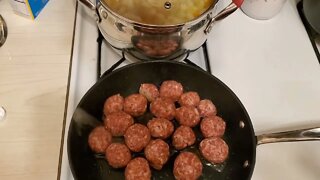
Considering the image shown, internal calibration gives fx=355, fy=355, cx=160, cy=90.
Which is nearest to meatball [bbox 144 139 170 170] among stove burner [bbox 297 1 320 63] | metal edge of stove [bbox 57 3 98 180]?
metal edge of stove [bbox 57 3 98 180]

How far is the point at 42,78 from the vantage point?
754mm

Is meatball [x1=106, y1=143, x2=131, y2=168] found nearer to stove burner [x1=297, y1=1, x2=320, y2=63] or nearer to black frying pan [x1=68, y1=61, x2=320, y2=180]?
black frying pan [x1=68, y1=61, x2=320, y2=180]

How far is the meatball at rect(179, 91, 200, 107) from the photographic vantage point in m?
0.71

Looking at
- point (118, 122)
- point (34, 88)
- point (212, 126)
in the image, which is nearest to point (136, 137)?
point (118, 122)

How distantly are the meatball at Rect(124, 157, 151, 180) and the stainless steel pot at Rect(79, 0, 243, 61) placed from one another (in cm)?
21

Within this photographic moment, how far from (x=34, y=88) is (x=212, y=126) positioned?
1.23ft

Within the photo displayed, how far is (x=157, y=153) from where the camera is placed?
0.64 m

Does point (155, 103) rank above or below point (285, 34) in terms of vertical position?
below

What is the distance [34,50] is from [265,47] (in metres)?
0.53

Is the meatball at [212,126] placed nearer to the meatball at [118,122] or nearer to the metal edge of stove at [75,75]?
the meatball at [118,122]

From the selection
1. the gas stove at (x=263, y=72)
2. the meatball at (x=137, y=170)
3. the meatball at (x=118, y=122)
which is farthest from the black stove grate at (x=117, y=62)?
the meatball at (x=137, y=170)

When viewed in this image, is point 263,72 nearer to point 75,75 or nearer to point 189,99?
point 189,99

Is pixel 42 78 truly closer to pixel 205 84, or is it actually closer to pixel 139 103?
pixel 139 103

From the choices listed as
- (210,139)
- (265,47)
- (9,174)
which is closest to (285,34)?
(265,47)
